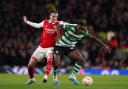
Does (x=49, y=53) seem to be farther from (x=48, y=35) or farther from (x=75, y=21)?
(x=75, y=21)

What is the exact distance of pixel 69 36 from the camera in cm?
1836

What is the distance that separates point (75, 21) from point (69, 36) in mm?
11682

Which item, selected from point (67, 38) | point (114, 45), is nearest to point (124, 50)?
point (114, 45)

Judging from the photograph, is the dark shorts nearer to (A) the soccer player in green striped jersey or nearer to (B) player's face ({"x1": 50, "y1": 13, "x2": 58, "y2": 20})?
(A) the soccer player in green striped jersey

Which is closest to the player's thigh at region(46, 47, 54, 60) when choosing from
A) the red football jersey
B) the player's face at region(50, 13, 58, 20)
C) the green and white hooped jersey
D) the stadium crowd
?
the red football jersey

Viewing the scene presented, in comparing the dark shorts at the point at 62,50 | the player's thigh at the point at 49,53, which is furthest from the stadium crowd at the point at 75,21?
the player's thigh at the point at 49,53

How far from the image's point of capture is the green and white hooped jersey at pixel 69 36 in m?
18.1

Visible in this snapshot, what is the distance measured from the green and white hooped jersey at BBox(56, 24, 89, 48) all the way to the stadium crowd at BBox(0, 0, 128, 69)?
10.2 metres

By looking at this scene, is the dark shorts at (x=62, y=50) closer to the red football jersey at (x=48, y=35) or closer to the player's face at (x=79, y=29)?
the red football jersey at (x=48, y=35)

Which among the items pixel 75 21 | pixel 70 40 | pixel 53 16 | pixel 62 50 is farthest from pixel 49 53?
pixel 75 21

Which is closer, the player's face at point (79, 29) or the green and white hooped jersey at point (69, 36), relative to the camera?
the player's face at point (79, 29)

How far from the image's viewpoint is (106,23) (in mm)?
32094

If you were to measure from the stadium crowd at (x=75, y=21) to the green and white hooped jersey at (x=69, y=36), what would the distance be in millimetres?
10191

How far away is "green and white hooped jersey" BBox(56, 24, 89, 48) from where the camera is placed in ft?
59.4
